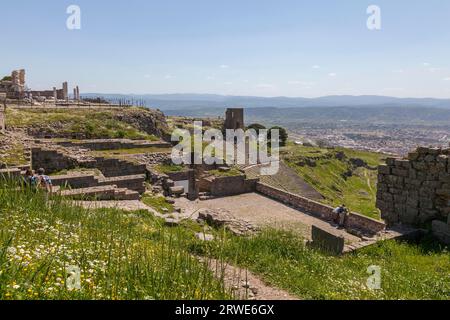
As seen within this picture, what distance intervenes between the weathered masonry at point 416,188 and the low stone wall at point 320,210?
1.29 m

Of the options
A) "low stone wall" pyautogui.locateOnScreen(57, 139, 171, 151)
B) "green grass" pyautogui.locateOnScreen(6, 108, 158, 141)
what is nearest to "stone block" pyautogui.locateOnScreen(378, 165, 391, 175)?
"low stone wall" pyautogui.locateOnScreen(57, 139, 171, 151)

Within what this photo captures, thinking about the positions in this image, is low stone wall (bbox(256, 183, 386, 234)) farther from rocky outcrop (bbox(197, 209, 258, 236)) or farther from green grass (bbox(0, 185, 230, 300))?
green grass (bbox(0, 185, 230, 300))

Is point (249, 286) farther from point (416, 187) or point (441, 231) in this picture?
point (416, 187)

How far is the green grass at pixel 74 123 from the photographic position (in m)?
28.6

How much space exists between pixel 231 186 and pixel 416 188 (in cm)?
1090

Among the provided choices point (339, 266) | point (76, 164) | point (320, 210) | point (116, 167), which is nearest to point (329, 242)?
point (339, 266)

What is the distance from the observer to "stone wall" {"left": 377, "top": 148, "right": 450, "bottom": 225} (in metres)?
12.1

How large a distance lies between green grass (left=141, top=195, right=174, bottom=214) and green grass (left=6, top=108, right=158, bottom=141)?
13467 mm

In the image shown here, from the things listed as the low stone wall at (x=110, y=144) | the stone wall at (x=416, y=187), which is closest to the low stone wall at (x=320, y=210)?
the stone wall at (x=416, y=187)

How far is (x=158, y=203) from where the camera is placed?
1783 centimetres

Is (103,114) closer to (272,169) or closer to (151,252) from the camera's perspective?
(272,169)

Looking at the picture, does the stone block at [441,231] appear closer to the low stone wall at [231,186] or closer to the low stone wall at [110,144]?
the low stone wall at [231,186]
